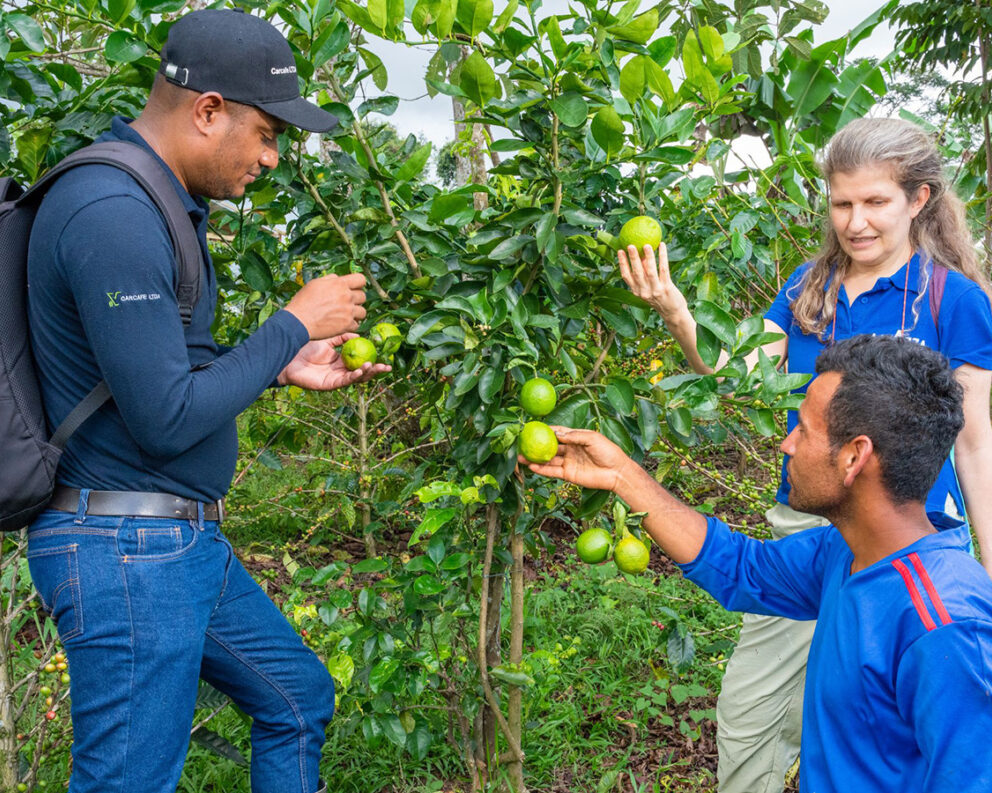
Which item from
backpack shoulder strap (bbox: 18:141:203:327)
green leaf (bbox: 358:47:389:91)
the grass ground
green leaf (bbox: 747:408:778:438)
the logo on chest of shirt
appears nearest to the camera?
the logo on chest of shirt

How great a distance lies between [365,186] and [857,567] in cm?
129

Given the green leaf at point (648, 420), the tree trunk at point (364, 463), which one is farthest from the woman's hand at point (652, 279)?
the tree trunk at point (364, 463)

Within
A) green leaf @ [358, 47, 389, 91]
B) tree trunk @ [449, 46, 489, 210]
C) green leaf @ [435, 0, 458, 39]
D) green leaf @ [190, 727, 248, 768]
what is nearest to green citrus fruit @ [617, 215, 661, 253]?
green leaf @ [435, 0, 458, 39]

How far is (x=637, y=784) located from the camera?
2625 millimetres

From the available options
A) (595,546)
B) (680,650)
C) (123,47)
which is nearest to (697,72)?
(595,546)

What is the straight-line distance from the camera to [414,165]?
191 centimetres

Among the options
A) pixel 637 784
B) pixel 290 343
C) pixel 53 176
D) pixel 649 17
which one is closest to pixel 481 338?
pixel 290 343

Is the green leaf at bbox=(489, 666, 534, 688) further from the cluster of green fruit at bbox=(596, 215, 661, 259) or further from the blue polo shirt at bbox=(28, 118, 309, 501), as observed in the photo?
the cluster of green fruit at bbox=(596, 215, 661, 259)

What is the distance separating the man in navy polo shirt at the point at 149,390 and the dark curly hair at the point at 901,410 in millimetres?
979

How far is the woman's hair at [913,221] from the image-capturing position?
189cm

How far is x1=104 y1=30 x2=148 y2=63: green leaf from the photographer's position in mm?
1593

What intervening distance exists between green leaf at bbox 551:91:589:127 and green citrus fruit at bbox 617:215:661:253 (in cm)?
23

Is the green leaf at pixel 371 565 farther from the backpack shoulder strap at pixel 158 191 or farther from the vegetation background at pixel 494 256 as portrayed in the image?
the backpack shoulder strap at pixel 158 191

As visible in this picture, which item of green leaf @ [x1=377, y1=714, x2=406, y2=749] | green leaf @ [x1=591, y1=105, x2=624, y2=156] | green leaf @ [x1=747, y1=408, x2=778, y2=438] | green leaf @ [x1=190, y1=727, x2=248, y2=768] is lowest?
green leaf @ [x1=190, y1=727, x2=248, y2=768]
